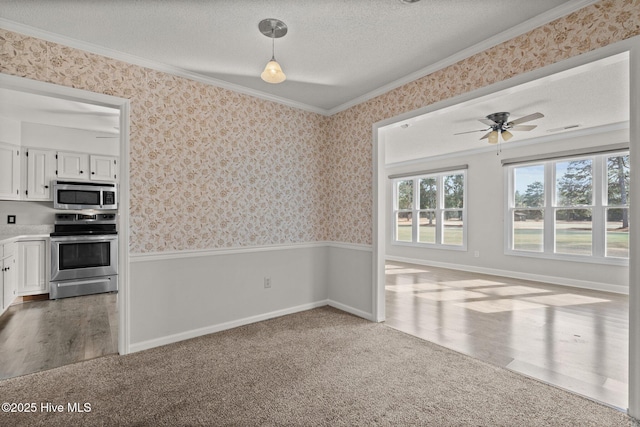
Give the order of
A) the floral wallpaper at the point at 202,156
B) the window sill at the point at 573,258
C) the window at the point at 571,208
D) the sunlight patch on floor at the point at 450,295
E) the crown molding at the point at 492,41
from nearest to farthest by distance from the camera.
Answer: the crown molding at the point at 492,41 < the floral wallpaper at the point at 202,156 < the sunlight patch on floor at the point at 450,295 < the window sill at the point at 573,258 < the window at the point at 571,208

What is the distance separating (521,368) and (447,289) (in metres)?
2.71

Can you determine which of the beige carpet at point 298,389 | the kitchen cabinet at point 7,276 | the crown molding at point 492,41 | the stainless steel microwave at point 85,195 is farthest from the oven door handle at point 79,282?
the crown molding at point 492,41

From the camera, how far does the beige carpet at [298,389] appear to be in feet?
6.28

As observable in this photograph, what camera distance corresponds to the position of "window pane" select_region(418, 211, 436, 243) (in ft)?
25.1

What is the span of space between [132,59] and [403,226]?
23.1ft

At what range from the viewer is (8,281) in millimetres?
3922

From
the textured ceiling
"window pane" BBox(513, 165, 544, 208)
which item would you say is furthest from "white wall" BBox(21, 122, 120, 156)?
"window pane" BBox(513, 165, 544, 208)

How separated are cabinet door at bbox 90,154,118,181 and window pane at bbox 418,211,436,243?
6.68 m

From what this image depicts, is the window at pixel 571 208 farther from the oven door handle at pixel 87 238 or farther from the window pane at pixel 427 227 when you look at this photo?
the oven door handle at pixel 87 238

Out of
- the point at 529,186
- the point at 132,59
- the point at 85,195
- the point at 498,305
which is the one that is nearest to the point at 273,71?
the point at 132,59

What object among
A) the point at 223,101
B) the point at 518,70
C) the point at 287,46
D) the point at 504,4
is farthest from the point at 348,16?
the point at 223,101

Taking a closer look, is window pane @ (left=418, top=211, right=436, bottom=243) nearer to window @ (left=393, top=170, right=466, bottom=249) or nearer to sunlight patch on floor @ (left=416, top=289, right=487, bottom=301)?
window @ (left=393, top=170, right=466, bottom=249)

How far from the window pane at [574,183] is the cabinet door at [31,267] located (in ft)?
28.3

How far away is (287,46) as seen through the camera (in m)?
2.66
